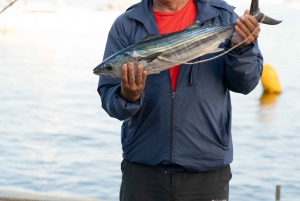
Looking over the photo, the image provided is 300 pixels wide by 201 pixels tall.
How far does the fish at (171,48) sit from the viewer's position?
10.9 ft

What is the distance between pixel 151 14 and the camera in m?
3.71

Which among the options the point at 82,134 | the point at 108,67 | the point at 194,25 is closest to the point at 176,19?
the point at 194,25

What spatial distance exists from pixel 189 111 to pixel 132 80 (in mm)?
446

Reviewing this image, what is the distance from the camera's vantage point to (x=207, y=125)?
3576 mm

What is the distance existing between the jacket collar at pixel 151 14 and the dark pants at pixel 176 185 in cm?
80

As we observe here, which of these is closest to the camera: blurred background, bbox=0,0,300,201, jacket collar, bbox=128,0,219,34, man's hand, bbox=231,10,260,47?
man's hand, bbox=231,10,260,47

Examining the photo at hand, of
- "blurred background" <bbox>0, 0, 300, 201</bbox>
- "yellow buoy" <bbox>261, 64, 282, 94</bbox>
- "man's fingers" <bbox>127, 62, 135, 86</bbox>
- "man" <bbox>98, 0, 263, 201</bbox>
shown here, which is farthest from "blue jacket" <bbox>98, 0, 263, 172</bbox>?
"yellow buoy" <bbox>261, 64, 282, 94</bbox>

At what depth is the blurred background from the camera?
11375 millimetres

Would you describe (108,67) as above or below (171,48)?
below

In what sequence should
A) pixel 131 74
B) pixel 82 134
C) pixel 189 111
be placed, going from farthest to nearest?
1. pixel 82 134
2. pixel 189 111
3. pixel 131 74

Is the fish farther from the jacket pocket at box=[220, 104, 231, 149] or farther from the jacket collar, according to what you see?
the jacket pocket at box=[220, 104, 231, 149]

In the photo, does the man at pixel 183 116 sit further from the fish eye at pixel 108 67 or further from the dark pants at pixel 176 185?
the fish eye at pixel 108 67

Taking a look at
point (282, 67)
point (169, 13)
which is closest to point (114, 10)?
point (282, 67)

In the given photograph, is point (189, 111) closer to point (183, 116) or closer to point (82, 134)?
point (183, 116)
